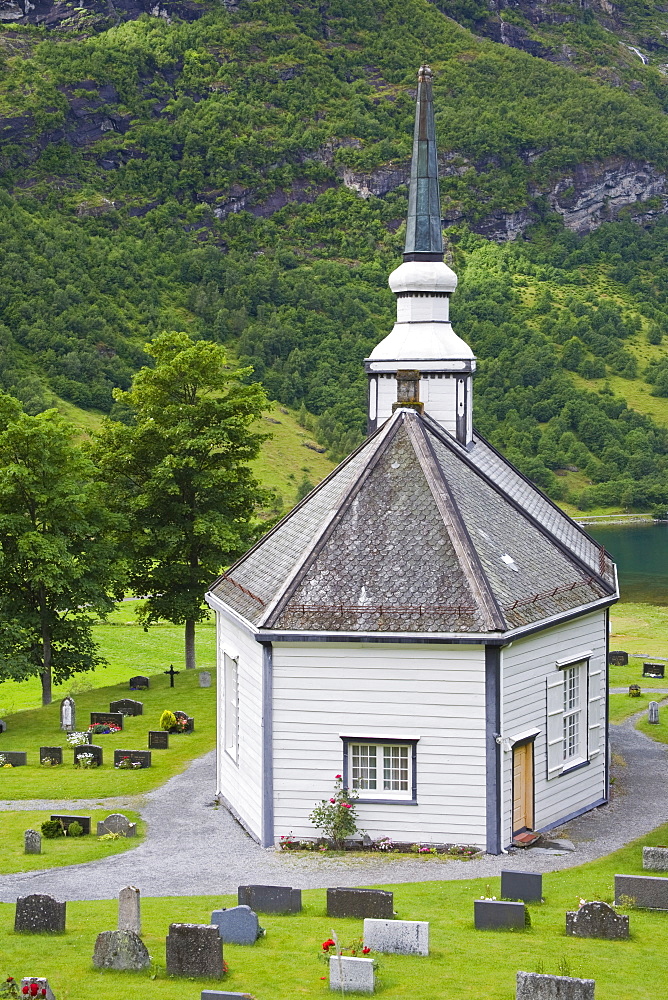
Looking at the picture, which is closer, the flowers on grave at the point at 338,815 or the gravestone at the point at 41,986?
the gravestone at the point at 41,986

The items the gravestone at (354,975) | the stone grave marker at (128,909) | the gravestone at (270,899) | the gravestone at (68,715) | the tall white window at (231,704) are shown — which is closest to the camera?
the gravestone at (354,975)

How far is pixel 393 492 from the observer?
107 ft

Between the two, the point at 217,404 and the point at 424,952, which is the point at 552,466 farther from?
the point at 424,952

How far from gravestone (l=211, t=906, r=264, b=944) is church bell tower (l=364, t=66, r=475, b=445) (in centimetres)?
1715

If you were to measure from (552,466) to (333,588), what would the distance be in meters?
153

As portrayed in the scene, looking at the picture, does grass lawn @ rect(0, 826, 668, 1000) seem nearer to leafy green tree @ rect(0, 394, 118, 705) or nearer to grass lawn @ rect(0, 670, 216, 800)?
grass lawn @ rect(0, 670, 216, 800)

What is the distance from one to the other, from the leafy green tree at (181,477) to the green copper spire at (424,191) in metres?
15.0

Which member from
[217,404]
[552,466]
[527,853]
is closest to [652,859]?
[527,853]

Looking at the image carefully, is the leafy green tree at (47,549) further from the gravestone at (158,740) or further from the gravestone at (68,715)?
the gravestone at (158,740)

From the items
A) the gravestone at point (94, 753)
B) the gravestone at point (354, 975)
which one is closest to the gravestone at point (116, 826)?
the gravestone at point (94, 753)

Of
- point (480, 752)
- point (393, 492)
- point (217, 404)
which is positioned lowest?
point (480, 752)

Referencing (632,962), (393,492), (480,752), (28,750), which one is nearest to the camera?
(632,962)

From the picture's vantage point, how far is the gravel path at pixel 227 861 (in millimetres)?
27516

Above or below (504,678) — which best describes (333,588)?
above
